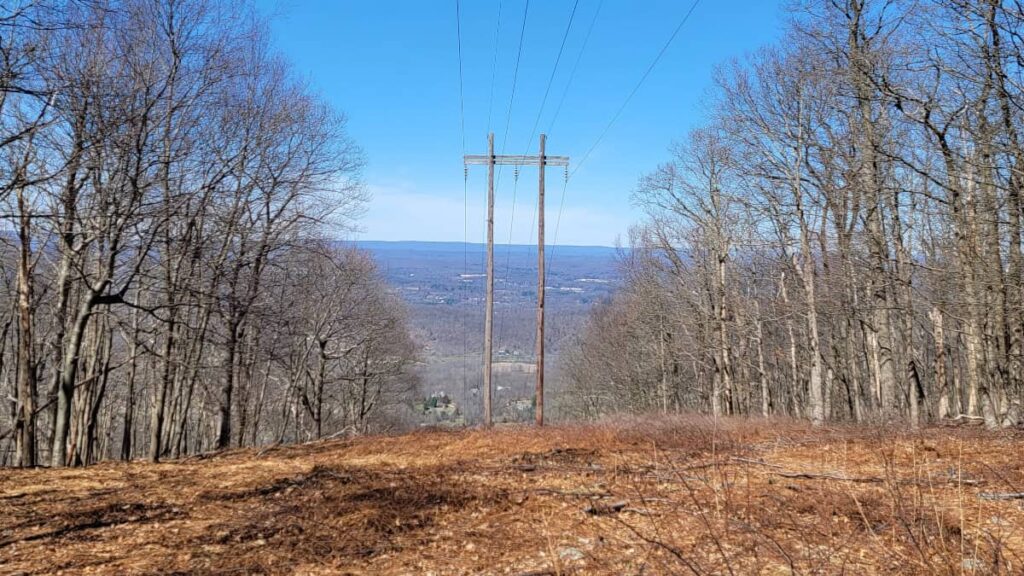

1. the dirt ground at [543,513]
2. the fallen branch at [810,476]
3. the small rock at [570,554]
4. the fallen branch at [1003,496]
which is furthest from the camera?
the fallen branch at [810,476]

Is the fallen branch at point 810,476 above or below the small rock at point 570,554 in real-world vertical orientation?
below

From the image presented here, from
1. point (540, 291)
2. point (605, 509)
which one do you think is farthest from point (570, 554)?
point (540, 291)

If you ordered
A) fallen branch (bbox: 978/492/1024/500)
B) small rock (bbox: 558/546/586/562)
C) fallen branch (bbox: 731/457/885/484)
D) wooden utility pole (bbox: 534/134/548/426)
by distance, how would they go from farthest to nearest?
wooden utility pole (bbox: 534/134/548/426) → fallen branch (bbox: 731/457/885/484) → fallen branch (bbox: 978/492/1024/500) → small rock (bbox: 558/546/586/562)

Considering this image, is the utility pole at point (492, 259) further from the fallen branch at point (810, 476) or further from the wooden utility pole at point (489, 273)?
the fallen branch at point (810, 476)

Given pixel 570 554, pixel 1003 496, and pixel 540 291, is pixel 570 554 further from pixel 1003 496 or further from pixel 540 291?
pixel 540 291

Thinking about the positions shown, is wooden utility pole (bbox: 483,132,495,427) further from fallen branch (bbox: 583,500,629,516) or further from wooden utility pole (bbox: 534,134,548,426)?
fallen branch (bbox: 583,500,629,516)

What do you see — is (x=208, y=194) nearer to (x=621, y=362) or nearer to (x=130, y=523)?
(x=130, y=523)

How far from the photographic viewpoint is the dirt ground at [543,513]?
4.25m

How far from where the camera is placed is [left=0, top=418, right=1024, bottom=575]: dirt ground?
4.25 metres

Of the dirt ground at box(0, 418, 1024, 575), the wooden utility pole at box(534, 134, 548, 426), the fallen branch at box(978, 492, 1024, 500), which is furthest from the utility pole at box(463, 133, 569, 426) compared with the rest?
the fallen branch at box(978, 492, 1024, 500)

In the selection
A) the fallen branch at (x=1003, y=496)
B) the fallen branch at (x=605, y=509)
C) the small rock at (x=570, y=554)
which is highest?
the fallen branch at (x=1003, y=496)

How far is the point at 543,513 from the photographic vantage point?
16.1 ft

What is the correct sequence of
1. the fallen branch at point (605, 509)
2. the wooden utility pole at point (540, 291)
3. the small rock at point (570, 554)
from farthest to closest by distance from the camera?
the wooden utility pole at point (540, 291) < the fallen branch at point (605, 509) < the small rock at point (570, 554)

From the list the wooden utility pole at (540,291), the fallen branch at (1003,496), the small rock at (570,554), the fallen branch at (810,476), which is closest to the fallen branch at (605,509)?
the small rock at (570,554)
